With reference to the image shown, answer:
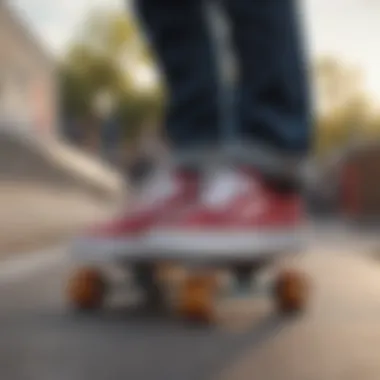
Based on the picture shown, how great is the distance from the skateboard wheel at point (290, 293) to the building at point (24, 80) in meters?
3.32

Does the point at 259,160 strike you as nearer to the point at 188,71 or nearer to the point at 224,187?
the point at 224,187

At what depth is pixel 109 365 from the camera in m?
0.59

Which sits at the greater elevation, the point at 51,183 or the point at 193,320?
the point at 51,183

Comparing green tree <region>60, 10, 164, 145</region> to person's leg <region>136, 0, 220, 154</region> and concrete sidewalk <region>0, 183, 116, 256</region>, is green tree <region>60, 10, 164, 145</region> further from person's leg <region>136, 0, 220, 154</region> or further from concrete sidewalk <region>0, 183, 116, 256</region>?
person's leg <region>136, 0, 220, 154</region>

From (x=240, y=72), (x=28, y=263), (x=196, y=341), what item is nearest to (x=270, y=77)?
(x=240, y=72)

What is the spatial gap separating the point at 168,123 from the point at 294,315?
1.25ft

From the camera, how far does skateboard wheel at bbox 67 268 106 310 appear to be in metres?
0.91

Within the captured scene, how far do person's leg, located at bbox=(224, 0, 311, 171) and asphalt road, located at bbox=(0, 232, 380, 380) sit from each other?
0.61 feet

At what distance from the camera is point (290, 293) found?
2.97 feet

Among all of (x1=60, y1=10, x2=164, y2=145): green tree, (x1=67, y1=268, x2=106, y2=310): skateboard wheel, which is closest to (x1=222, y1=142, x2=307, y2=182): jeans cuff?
(x1=67, y1=268, x2=106, y2=310): skateboard wheel

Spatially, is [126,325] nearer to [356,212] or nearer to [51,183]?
[51,183]

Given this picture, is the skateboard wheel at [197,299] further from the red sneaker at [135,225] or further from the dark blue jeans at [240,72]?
the dark blue jeans at [240,72]

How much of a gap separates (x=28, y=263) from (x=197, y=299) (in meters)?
0.70

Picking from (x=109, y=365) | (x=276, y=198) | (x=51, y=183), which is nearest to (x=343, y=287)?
(x=276, y=198)
